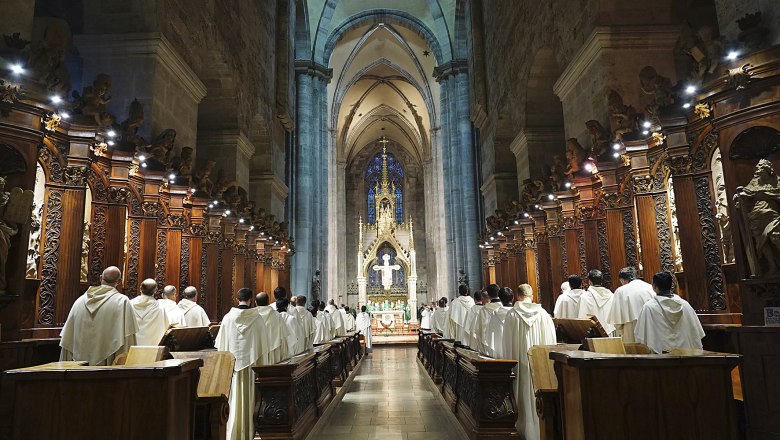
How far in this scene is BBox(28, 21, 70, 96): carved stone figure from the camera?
5.54 m

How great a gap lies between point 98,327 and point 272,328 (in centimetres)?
174

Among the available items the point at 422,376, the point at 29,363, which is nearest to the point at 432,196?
the point at 422,376

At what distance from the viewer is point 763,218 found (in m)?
4.68

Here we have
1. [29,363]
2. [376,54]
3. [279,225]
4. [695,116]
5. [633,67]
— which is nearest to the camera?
[29,363]

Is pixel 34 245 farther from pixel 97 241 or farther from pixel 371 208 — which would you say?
pixel 371 208

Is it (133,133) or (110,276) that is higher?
(133,133)

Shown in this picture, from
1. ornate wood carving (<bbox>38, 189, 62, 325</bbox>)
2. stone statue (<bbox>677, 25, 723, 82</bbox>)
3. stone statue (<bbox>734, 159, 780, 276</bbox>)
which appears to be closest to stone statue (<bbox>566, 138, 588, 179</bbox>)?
stone statue (<bbox>677, 25, 723, 82</bbox>)

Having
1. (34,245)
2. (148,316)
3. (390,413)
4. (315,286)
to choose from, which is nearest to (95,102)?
(34,245)

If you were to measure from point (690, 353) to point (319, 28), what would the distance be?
79.0 feet

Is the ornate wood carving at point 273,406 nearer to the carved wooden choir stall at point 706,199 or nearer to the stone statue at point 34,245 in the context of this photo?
the stone statue at point 34,245

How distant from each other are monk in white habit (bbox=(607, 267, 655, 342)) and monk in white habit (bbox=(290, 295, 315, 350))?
459 centimetres

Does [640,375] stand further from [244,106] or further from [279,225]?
[279,225]

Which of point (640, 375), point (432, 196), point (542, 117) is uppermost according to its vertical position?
point (432, 196)

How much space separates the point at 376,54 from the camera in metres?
32.1
